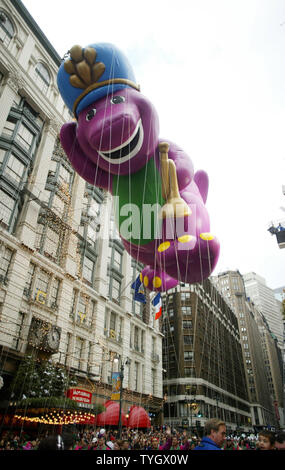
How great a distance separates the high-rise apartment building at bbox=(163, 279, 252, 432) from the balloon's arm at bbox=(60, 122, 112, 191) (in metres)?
33.7

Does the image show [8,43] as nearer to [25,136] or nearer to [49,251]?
[25,136]

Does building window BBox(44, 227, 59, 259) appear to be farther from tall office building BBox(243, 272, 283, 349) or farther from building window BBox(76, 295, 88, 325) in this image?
tall office building BBox(243, 272, 283, 349)

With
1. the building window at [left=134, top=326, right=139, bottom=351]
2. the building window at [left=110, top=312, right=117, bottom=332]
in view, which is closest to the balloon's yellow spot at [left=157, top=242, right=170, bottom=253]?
the building window at [left=110, top=312, right=117, bottom=332]

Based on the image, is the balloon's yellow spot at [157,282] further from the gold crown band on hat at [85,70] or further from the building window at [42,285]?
the building window at [42,285]

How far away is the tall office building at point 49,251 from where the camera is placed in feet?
63.0

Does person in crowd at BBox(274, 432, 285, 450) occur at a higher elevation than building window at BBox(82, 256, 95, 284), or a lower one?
lower

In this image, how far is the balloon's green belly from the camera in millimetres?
6879

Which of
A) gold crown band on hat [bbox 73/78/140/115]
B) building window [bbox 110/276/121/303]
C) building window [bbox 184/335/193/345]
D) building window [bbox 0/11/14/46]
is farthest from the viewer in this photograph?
building window [bbox 184/335/193/345]

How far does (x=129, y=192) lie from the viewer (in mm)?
7059

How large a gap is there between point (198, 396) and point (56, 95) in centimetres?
4466

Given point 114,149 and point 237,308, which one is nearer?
point 114,149

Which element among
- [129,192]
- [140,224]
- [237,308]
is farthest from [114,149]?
[237,308]

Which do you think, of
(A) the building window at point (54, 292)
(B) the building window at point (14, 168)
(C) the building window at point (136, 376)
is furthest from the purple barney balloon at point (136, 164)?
(C) the building window at point (136, 376)

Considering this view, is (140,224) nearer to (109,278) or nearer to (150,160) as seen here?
(150,160)
